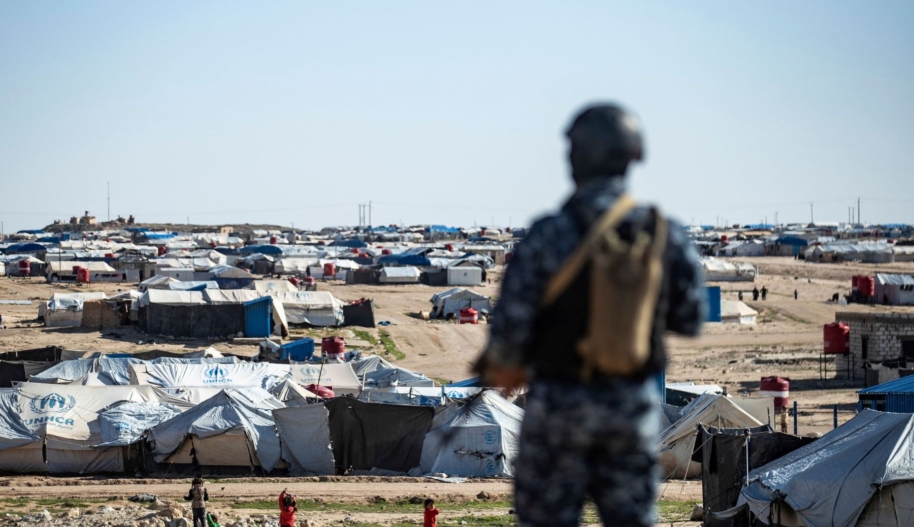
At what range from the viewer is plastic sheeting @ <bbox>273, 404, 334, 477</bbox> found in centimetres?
2194

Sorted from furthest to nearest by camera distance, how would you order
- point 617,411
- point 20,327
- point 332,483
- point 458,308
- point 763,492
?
point 458,308, point 20,327, point 332,483, point 763,492, point 617,411

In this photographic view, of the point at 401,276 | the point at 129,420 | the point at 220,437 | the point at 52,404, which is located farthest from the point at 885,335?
the point at 401,276

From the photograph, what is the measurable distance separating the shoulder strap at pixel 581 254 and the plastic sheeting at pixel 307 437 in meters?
19.1

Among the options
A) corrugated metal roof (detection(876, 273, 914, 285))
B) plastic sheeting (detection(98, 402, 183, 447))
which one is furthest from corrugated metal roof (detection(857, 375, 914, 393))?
corrugated metal roof (detection(876, 273, 914, 285))

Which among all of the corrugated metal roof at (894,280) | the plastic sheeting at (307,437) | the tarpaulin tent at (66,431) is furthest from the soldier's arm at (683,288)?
the corrugated metal roof at (894,280)

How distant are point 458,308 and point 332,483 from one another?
33.9 m

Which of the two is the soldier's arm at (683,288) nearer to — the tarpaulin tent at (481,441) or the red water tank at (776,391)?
the tarpaulin tent at (481,441)

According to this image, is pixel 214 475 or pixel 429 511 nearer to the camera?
pixel 429 511

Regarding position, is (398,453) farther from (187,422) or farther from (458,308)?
(458,308)

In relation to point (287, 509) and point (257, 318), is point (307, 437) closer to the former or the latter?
point (287, 509)

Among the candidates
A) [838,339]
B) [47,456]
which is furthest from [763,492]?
[838,339]

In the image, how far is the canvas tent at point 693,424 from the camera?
2086 cm

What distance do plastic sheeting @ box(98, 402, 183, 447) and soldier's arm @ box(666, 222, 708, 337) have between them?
65.9 feet

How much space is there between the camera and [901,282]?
2281 inches
